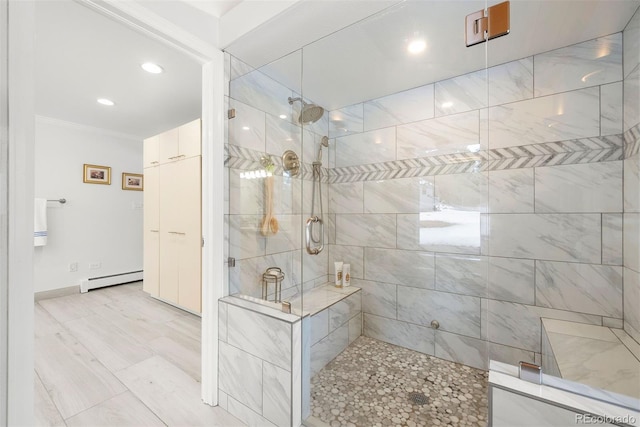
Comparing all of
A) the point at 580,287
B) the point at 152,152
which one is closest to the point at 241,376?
the point at 580,287

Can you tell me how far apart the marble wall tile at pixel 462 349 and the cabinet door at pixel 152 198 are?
3.25 meters

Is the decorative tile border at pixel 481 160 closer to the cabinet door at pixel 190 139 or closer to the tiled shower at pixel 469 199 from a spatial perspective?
the tiled shower at pixel 469 199

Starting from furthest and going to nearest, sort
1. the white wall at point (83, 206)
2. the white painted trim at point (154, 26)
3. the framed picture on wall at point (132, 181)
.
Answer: the framed picture on wall at point (132, 181) < the white wall at point (83, 206) < the white painted trim at point (154, 26)

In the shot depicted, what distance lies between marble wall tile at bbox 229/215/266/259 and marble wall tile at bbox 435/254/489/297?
1378 mm

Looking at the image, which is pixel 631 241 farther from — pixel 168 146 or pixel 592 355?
pixel 168 146

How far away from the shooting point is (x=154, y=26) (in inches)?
51.6

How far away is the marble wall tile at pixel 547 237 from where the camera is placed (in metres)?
1.49

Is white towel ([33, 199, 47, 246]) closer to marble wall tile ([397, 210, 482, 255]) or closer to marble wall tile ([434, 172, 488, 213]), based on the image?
marble wall tile ([397, 210, 482, 255])

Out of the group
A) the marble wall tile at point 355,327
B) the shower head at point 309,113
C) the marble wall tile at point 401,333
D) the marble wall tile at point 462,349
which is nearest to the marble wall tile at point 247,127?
the shower head at point 309,113

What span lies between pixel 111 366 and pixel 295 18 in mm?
2672

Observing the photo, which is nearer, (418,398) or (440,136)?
(418,398)

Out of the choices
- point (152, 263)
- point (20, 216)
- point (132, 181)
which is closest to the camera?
point (20, 216)

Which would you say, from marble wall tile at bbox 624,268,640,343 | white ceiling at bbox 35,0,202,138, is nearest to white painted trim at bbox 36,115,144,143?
white ceiling at bbox 35,0,202,138

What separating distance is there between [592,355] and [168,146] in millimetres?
3751
